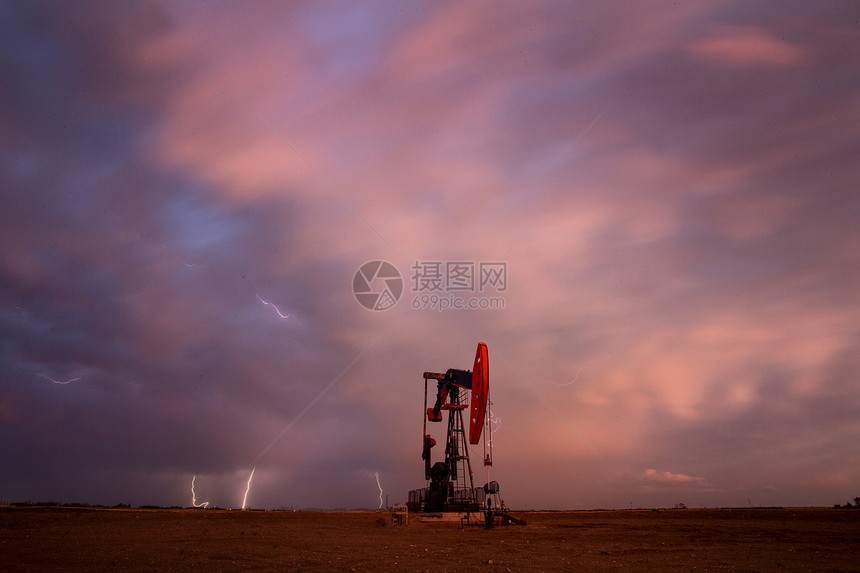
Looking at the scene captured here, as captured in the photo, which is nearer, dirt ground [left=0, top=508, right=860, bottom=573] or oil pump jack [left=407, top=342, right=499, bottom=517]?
dirt ground [left=0, top=508, right=860, bottom=573]

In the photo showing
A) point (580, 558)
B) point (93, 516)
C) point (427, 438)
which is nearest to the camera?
point (580, 558)

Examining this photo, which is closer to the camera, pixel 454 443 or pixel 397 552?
pixel 397 552

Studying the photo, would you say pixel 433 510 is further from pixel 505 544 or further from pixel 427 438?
pixel 505 544

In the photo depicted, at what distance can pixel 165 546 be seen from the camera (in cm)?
1622

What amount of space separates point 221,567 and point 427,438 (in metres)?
31.1

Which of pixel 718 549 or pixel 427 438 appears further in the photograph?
pixel 427 438

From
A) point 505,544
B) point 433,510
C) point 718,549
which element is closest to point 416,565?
point 505,544

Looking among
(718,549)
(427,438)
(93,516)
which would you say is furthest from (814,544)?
(93,516)

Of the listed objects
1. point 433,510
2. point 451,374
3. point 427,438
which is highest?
point 451,374

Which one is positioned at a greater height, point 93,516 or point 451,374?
point 451,374

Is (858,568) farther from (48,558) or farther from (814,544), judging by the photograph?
(48,558)

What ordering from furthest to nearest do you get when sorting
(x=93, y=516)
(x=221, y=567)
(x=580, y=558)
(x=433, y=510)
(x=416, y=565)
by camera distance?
(x=433, y=510), (x=93, y=516), (x=580, y=558), (x=416, y=565), (x=221, y=567)

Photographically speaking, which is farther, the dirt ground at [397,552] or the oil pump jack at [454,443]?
the oil pump jack at [454,443]

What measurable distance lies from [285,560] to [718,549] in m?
14.6
